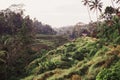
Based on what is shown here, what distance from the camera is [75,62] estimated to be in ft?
186

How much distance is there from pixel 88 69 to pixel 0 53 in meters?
20.1

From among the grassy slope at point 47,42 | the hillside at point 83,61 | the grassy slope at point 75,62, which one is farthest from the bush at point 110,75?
the grassy slope at point 47,42

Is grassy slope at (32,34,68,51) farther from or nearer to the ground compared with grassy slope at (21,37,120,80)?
farther from the ground

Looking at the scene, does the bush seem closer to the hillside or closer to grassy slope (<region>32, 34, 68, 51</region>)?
the hillside

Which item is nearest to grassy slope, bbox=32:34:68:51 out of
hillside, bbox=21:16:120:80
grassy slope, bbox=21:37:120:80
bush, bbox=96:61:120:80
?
hillside, bbox=21:16:120:80

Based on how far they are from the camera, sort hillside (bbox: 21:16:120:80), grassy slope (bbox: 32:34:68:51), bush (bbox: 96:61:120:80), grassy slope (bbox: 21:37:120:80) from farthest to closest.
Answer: grassy slope (bbox: 32:34:68:51), grassy slope (bbox: 21:37:120:80), hillside (bbox: 21:16:120:80), bush (bbox: 96:61:120:80)

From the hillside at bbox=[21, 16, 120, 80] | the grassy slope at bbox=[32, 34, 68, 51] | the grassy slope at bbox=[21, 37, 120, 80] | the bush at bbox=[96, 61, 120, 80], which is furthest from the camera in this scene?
the grassy slope at bbox=[32, 34, 68, 51]

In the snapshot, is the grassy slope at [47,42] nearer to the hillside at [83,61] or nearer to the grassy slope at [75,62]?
the hillside at [83,61]

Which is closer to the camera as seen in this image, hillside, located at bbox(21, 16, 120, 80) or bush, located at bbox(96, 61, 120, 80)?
bush, located at bbox(96, 61, 120, 80)

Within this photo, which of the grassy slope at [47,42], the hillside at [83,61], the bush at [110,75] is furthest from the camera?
the grassy slope at [47,42]

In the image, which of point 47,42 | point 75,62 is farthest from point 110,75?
point 47,42

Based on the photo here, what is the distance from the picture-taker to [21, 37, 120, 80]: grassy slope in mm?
48031

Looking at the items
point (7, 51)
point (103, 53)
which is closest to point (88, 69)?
point (103, 53)

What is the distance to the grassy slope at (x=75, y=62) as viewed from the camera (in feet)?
158
